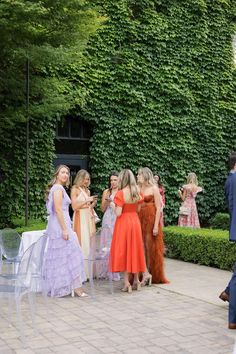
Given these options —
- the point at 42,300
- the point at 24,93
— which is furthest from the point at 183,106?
the point at 42,300

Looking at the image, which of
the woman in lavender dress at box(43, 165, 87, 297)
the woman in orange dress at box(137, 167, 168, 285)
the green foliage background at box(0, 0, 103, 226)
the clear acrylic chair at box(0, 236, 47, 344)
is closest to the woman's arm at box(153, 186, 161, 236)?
the woman in orange dress at box(137, 167, 168, 285)

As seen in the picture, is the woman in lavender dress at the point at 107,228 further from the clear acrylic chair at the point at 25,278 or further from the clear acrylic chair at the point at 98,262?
the clear acrylic chair at the point at 25,278

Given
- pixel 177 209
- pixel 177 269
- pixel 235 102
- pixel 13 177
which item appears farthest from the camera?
pixel 235 102

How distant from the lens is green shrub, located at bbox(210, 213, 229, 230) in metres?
15.0

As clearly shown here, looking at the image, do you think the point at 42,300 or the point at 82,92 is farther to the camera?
the point at 82,92

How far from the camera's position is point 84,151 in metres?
14.6

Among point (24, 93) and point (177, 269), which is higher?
point (24, 93)

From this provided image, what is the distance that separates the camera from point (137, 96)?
14750 millimetres

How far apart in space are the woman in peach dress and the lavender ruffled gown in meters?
0.89

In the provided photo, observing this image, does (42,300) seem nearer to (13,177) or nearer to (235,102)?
(13,177)

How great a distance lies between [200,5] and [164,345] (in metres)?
13.4

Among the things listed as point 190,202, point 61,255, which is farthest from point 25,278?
point 190,202

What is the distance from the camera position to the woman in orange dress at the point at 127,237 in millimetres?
7332

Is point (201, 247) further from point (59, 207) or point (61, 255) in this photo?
point (59, 207)
